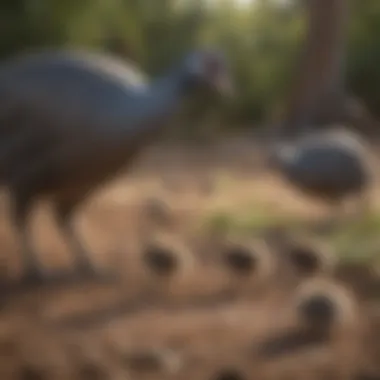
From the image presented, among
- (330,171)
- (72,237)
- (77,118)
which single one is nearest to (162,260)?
(72,237)

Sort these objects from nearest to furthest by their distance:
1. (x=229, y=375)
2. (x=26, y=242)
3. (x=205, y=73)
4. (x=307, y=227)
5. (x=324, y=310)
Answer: (x=229, y=375) < (x=324, y=310) < (x=205, y=73) < (x=26, y=242) < (x=307, y=227)

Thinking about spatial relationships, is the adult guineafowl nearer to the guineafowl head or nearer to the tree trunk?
the guineafowl head

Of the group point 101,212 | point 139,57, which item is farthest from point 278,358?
point 139,57

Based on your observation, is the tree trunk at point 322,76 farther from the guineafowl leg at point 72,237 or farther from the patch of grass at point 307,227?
→ the guineafowl leg at point 72,237

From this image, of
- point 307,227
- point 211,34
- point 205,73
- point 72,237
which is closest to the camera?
point 205,73

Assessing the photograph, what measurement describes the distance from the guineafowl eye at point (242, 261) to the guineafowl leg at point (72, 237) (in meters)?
0.46

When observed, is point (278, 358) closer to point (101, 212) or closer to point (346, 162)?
point (346, 162)

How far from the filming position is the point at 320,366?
222 cm

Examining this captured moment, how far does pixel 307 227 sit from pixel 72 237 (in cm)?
105

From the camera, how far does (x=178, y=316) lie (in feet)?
8.48

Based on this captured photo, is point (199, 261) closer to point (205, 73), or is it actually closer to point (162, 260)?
point (162, 260)

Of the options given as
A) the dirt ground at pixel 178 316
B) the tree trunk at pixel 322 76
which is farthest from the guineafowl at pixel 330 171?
the tree trunk at pixel 322 76

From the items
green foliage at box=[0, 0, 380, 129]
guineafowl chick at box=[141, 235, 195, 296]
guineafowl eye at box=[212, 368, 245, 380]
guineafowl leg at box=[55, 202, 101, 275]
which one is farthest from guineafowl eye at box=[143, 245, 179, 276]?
green foliage at box=[0, 0, 380, 129]

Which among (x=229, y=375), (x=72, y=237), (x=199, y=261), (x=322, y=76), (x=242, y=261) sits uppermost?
(x=322, y=76)
